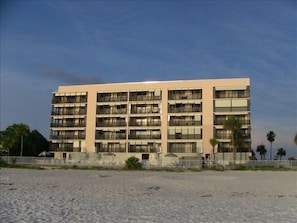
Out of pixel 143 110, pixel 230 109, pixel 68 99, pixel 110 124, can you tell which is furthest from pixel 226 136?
pixel 68 99

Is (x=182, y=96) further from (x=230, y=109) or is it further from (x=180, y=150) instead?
(x=180, y=150)

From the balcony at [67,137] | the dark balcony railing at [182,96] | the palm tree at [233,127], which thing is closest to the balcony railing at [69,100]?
the balcony at [67,137]

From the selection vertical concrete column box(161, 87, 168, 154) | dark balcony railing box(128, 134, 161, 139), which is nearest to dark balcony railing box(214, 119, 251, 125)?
vertical concrete column box(161, 87, 168, 154)

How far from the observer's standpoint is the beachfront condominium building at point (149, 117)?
64562 mm

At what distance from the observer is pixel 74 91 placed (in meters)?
74.6

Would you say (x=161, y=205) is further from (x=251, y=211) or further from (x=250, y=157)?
(x=250, y=157)

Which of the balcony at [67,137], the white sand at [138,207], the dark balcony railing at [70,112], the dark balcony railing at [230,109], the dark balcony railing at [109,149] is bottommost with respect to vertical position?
the white sand at [138,207]

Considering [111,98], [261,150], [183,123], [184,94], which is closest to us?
[183,123]

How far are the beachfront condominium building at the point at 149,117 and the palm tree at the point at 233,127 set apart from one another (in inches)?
81.6

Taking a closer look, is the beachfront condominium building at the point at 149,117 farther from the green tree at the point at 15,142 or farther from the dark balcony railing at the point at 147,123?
the green tree at the point at 15,142

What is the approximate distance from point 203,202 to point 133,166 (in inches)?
1073

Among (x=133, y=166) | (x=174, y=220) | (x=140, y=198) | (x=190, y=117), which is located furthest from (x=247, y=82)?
(x=174, y=220)

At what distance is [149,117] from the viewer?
Answer: 6912 cm

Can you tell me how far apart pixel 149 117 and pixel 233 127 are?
56.2ft
